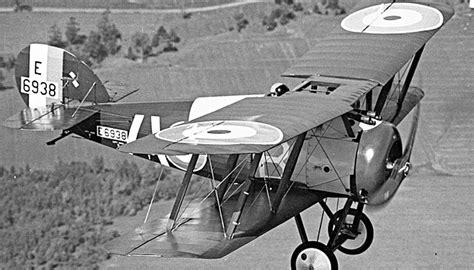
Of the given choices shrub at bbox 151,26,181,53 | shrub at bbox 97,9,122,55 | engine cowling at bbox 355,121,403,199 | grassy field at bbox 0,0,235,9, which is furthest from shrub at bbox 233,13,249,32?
engine cowling at bbox 355,121,403,199

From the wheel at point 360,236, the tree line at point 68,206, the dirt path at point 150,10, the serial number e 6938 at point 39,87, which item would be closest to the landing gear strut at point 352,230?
the wheel at point 360,236

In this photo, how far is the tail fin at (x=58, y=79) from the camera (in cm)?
779

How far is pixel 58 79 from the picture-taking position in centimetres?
786

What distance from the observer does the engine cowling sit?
641 centimetres

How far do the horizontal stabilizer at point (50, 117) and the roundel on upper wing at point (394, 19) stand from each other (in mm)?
1915

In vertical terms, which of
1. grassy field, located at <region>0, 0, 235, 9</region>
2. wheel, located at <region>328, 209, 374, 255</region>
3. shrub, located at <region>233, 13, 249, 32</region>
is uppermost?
wheel, located at <region>328, 209, 374, 255</region>

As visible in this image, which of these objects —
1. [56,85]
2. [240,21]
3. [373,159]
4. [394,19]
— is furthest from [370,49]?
[240,21]

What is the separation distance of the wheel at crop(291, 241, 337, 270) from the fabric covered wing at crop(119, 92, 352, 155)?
0.88 meters

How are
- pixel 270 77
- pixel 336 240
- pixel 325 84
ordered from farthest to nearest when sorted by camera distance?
pixel 270 77 → pixel 336 240 → pixel 325 84

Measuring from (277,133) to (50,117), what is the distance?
251cm

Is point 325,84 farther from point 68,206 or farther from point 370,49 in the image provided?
point 68,206

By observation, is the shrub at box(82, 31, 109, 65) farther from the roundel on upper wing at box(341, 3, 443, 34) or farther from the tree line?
the roundel on upper wing at box(341, 3, 443, 34)

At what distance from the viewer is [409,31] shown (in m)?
7.65

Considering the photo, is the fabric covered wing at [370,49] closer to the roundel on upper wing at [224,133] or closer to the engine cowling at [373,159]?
the engine cowling at [373,159]
